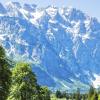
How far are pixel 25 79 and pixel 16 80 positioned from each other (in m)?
1.03

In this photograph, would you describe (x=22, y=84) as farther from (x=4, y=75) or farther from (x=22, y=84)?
(x=4, y=75)

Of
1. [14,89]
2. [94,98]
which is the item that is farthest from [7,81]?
[94,98]

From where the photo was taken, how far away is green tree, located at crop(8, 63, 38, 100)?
4728 centimetres

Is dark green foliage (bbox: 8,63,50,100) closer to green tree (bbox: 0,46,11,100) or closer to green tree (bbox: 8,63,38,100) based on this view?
green tree (bbox: 8,63,38,100)

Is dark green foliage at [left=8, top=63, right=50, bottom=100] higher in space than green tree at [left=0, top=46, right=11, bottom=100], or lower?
higher

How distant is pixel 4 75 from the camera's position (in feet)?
123

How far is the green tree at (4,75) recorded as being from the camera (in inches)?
1474

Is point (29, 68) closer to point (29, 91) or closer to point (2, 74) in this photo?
point (29, 91)

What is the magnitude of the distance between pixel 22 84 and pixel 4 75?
971cm

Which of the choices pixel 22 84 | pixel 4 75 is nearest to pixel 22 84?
pixel 22 84

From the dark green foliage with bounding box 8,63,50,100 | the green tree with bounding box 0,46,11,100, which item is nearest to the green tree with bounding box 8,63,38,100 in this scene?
the dark green foliage with bounding box 8,63,50,100

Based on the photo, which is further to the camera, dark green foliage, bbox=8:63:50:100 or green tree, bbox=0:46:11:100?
dark green foliage, bbox=8:63:50:100

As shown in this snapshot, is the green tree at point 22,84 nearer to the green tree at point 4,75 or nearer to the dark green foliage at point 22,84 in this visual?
the dark green foliage at point 22,84

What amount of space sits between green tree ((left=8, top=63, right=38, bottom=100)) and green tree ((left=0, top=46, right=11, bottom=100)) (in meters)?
8.98
